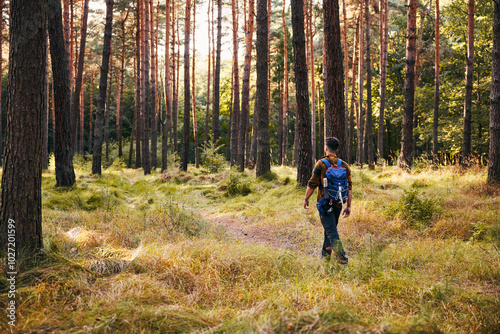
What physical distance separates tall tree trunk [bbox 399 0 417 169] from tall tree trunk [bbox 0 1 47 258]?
12312 mm

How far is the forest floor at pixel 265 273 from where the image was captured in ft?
9.30

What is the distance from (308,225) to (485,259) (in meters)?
3.20

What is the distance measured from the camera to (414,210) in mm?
6930

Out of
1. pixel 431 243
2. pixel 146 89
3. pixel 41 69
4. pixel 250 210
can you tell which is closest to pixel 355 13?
pixel 146 89

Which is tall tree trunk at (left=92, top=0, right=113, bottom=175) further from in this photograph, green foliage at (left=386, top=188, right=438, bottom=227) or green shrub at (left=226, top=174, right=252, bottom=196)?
green foliage at (left=386, top=188, right=438, bottom=227)

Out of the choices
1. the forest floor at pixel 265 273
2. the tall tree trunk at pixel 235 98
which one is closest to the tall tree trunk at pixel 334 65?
the forest floor at pixel 265 273

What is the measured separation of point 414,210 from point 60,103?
381 inches

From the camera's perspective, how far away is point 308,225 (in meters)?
7.14

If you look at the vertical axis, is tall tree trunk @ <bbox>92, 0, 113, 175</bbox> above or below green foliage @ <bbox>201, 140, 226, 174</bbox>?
above

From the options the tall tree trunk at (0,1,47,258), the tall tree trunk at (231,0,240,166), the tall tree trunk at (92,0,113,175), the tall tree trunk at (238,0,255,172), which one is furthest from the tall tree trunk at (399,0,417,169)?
the tall tree trunk at (0,1,47,258)

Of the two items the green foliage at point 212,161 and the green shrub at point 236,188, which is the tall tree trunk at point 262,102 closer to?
the green shrub at point 236,188

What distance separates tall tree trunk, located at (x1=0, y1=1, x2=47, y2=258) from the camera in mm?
3889

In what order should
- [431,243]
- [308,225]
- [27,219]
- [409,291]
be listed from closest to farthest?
[409,291], [27,219], [431,243], [308,225]

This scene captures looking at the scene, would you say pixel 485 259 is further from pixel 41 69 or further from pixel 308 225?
pixel 41 69
